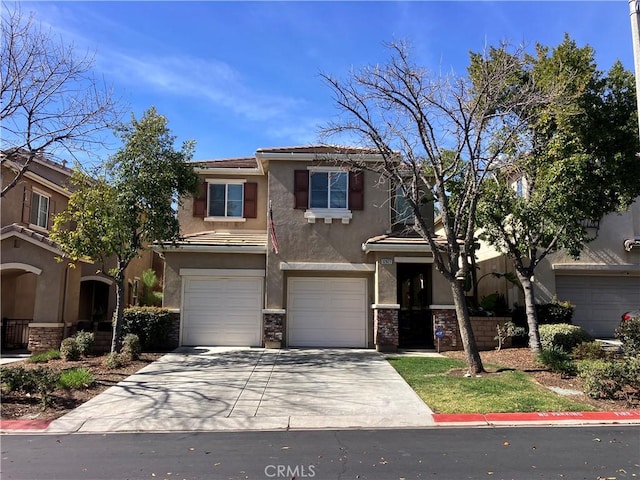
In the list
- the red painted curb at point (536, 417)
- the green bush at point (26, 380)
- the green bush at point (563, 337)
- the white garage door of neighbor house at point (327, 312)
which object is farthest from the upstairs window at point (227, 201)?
the red painted curb at point (536, 417)

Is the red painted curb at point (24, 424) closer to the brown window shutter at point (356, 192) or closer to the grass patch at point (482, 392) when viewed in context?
the grass patch at point (482, 392)

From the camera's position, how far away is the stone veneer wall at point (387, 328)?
599 inches

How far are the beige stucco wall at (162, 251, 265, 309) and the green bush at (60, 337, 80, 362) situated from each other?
300cm

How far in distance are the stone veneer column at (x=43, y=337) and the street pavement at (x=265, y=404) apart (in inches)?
164

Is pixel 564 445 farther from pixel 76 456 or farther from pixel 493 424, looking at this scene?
pixel 76 456

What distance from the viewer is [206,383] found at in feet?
35.4

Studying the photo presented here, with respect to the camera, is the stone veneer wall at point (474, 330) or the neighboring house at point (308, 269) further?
the neighboring house at point (308, 269)

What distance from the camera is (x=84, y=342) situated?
13898 millimetres

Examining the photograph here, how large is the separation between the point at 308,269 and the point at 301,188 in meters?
2.74

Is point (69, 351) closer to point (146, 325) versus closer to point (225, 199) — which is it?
point (146, 325)

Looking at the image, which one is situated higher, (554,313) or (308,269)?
(308,269)

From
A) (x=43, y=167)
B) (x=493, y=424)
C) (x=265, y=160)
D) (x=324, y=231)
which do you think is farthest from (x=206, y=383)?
(x=43, y=167)

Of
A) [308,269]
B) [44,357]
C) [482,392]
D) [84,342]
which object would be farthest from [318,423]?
[44,357]

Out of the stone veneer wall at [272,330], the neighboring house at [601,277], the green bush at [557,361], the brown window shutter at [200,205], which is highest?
the brown window shutter at [200,205]
